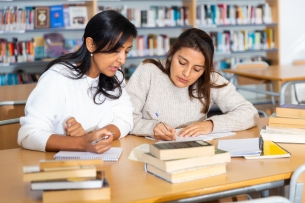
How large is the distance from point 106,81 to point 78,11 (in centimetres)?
A: 345

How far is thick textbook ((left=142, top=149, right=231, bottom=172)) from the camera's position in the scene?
1.50m

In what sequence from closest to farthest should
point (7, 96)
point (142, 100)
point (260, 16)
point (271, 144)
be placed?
point (271, 144), point (142, 100), point (7, 96), point (260, 16)

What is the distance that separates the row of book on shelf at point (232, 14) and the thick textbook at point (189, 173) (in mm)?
4513

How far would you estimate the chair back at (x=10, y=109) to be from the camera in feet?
9.70

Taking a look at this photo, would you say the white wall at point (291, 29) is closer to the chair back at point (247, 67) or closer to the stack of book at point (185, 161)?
the chair back at point (247, 67)

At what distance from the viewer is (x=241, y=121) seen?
7.37 feet

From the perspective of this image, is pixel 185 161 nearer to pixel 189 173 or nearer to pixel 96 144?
pixel 189 173

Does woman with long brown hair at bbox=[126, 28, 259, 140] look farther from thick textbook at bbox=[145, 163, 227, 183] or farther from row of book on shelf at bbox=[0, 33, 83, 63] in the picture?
row of book on shelf at bbox=[0, 33, 83, 63]

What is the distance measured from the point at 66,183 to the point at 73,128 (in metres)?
0.66

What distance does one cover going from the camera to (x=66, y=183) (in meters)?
1.36

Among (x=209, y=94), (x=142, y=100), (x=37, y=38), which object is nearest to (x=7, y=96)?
(x=142, y=100)

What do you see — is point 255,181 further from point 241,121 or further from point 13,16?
point 13,16

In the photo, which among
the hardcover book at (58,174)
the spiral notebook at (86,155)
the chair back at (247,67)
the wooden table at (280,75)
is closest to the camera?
the hardcover book at (58,174)

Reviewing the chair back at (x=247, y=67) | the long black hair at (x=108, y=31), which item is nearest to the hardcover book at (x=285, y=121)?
the long black hair at (x=108, y=31)
